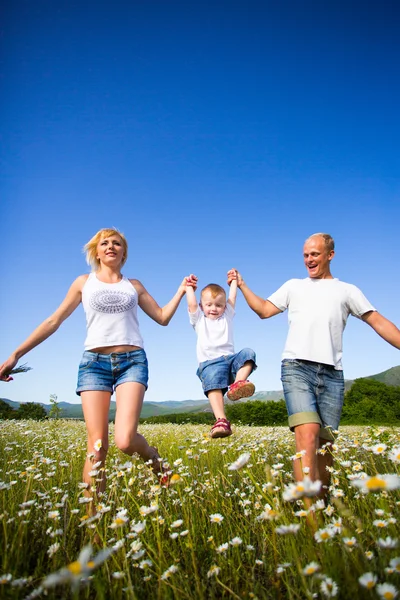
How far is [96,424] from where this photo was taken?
4.12 m

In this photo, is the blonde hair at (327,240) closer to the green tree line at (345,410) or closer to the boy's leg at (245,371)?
the boy's leg at (245,371)

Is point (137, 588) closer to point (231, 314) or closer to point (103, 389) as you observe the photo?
point (103, 389)

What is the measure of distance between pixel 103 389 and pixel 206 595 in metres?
2.19

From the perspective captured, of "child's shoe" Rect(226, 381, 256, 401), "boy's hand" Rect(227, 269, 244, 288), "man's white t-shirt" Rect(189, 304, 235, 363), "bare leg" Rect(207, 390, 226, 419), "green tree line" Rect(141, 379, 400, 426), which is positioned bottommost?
"green tree line" Rect(141, 379, 400, 426)

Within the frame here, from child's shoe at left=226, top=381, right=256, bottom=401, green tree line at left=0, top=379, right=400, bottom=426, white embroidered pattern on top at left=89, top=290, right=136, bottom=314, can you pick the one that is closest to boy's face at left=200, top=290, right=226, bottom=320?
child's shoe at left=226, top=381, right=256, bottom=401

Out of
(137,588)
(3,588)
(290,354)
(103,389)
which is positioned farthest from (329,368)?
(3,588)

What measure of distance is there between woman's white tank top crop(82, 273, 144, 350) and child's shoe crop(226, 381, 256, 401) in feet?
4.65

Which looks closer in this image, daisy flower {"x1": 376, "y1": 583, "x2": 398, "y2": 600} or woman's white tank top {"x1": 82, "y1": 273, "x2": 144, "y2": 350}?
daisy flower {"x1": 376, "y1": 583, "x2": 398, "y2": 600}

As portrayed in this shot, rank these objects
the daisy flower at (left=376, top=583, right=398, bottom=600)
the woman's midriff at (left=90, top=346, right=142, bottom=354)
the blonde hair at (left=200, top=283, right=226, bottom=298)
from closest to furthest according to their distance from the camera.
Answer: the daisy flower at (left=376, top=583, right=398, bottom=600), the woman's midriff at (left=90, top=346, right=142, bottom=354), the blonde hair at (left=200, top=283, right=226, bottom=298)

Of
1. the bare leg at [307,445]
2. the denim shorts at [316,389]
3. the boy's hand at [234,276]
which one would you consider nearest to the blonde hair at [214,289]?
the boy's hand at [234,276]

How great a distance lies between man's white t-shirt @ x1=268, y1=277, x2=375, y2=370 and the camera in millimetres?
4211

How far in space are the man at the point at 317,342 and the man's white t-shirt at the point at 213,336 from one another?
1.57m

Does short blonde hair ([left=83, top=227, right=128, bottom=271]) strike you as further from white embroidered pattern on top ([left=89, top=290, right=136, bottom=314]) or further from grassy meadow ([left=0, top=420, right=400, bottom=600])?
grassy meadow ([left=0, top=420, right=400, bottom=600])

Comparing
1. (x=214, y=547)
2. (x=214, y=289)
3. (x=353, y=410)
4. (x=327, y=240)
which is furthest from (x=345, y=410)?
(x=214, y=547)
